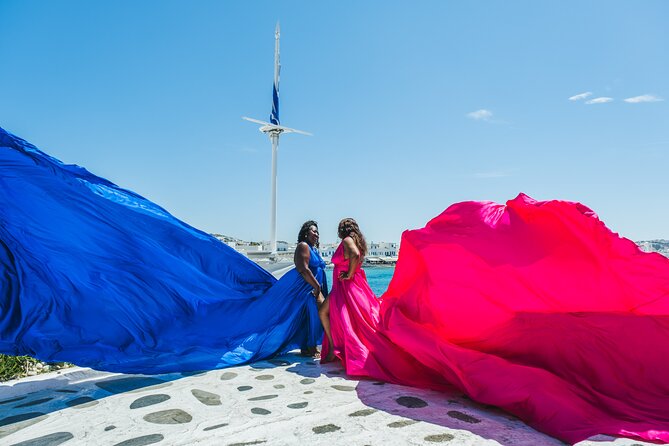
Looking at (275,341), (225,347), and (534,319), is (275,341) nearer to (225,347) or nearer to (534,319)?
(225,347)

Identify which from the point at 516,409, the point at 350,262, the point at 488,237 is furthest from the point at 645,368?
the point at 350,262

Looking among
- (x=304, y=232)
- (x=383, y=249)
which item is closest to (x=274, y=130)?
(x=304, y=232)

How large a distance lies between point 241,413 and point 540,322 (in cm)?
252

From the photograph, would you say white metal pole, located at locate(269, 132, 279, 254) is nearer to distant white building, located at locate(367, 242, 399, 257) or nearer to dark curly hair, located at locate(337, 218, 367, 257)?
dark curly hair, located at locate(337, 218, 367, 257)

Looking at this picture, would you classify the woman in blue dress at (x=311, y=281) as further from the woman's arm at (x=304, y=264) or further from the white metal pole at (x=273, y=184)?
the white metal pole at (x=273, y=184)

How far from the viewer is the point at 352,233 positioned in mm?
5121

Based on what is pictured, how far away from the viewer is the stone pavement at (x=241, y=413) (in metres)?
2.98

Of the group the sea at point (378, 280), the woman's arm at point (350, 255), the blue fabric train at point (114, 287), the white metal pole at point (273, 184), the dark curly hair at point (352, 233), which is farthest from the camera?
the sea at point (378, 280)

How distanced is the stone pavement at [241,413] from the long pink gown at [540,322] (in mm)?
213

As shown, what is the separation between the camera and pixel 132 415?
3.47 m

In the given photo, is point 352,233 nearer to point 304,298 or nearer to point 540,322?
point 304,298

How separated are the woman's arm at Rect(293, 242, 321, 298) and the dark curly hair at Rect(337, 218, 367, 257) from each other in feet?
1.56

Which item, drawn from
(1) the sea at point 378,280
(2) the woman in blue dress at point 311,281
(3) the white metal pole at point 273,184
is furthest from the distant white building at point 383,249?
(2) the woman in blue dress at point 311,281

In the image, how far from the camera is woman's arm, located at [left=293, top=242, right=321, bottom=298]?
5.31m
